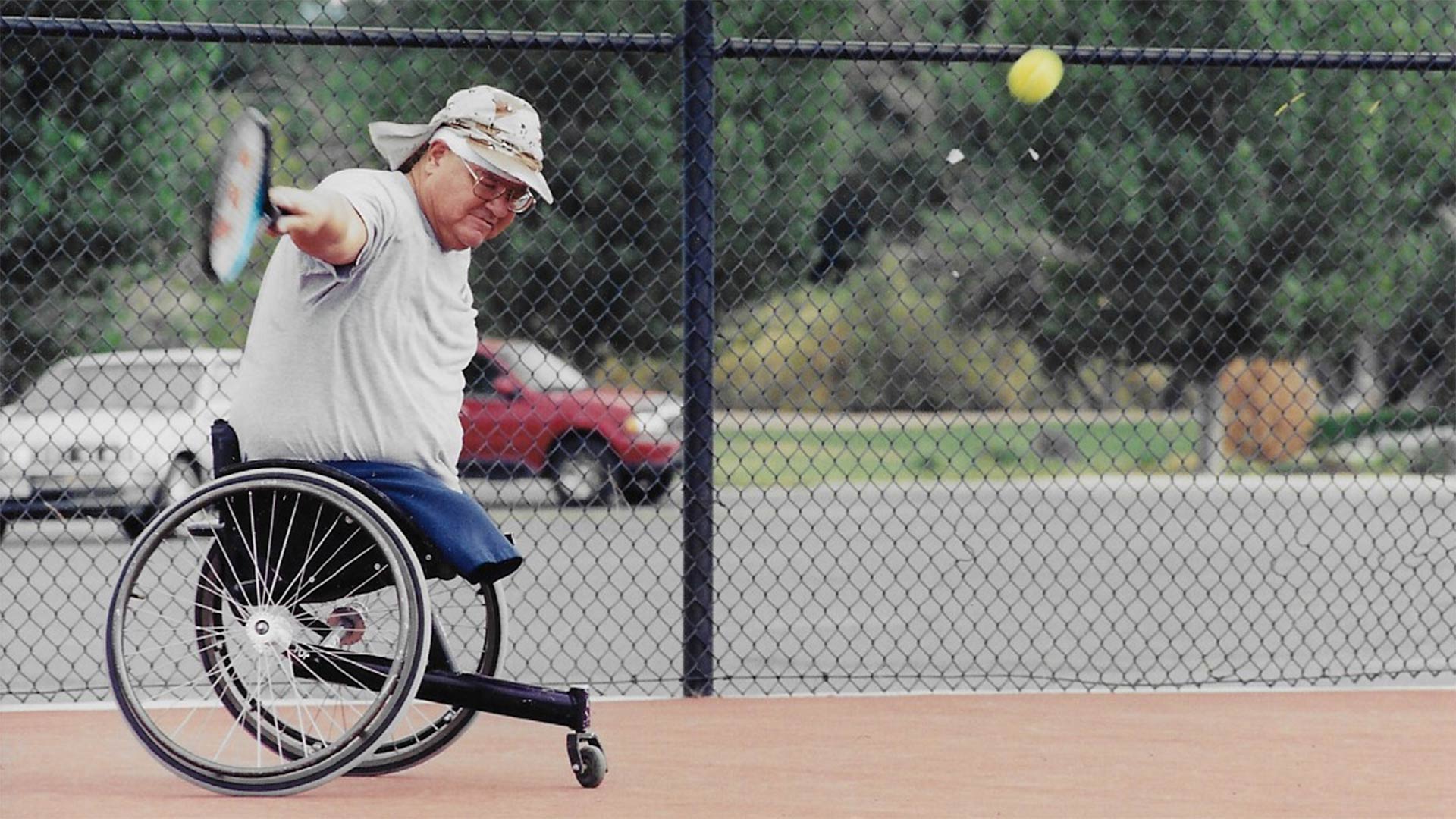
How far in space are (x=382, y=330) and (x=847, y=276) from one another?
2531cm

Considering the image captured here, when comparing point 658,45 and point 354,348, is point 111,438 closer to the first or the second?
point 658,45

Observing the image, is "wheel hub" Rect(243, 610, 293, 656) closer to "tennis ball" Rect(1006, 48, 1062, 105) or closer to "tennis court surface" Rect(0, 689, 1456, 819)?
"tennis court surface" Rect(0, 689, 1456, 819)

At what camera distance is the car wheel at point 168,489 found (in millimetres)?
12156

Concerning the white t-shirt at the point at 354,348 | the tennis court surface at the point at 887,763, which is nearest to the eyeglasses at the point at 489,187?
the white t-shirt at the point at 354,348

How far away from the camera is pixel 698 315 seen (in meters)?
5.52

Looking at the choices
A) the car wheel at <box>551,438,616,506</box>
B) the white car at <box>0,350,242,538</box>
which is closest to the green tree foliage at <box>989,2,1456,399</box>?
the car wheel at <box>551,438,616,506</box>

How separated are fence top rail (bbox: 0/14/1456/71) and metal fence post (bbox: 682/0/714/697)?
0.09 m

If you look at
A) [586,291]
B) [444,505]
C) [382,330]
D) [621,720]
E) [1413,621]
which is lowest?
[621,720]

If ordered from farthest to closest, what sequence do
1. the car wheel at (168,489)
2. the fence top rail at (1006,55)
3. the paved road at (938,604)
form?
1. the car wheel at (168,489)
2. the paved road at (938,604)
3. the fence top rail at (1006,55)

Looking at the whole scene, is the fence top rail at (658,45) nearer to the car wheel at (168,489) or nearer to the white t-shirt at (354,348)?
the white t-shirt at (354,348)

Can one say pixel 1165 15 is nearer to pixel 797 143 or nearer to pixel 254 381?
pixel 797 143

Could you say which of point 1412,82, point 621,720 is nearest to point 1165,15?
point 1412,82

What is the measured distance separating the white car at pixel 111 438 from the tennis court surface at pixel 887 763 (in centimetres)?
676

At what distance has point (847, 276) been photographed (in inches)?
1150
